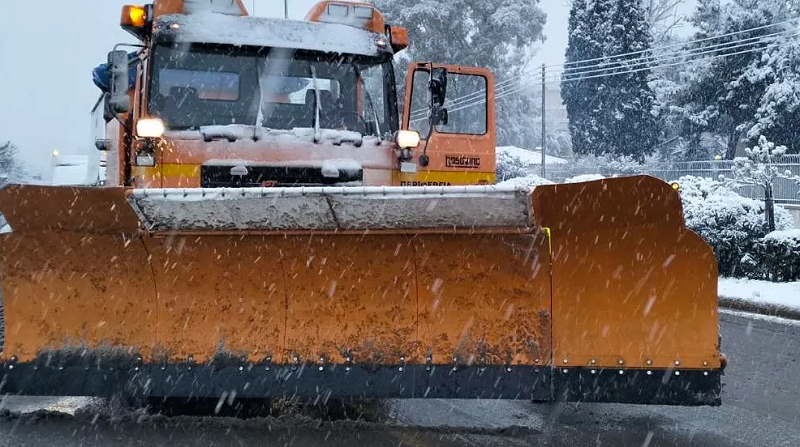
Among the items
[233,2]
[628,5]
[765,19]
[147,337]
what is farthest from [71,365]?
[628,5]

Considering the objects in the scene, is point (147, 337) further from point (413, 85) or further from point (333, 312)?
point (413, 85)

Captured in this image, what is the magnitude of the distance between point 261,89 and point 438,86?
4.67 feet

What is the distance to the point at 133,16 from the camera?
264 inches

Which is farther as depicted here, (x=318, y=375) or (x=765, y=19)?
(x=765, y=19)

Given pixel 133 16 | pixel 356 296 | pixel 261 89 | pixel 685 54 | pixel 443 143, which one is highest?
pixel 685 54

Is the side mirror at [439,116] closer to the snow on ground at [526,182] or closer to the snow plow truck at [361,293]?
the snow on ground at [526,182]

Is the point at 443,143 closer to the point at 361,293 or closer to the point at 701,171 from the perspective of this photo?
the point at 361,293

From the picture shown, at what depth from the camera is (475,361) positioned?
4.48 metres

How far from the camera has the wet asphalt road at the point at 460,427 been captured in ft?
15.6

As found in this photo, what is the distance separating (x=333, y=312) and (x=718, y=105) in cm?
3340

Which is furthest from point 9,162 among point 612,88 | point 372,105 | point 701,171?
point 372,105

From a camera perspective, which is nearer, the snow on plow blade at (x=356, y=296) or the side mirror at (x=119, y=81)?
the snow on plow blade at (x=356, y=296)

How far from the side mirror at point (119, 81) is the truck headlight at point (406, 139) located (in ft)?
6.60

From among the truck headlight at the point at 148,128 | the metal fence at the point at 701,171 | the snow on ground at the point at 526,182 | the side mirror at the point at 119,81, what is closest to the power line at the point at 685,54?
the metal fence at the point at 701,171
